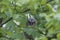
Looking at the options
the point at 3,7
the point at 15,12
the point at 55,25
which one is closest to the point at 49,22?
the point at 55,25

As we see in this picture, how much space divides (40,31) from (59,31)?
201 millimetres

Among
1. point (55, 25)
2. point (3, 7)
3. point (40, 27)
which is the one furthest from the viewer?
point (3, 7)

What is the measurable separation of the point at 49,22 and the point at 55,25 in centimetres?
3

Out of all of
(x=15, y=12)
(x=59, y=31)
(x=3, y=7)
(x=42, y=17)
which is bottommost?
(x=59, y=31)

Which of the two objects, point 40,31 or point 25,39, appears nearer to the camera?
point 40,31

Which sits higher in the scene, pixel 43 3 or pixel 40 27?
pixel 43 3

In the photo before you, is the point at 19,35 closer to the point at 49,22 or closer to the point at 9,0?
the point at 9,0

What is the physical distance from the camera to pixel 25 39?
4.07 ft

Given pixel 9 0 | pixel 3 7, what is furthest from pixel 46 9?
pixel 3 7

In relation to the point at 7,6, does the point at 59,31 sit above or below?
below

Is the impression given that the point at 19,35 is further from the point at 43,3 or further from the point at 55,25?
the point at 55,25

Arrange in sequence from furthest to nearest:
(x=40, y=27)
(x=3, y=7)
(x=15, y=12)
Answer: (x=3, y=7)
(x=15, y=12)
(x=40, y=27)

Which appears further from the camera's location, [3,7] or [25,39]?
[3,7]

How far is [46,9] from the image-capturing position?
1.05m
